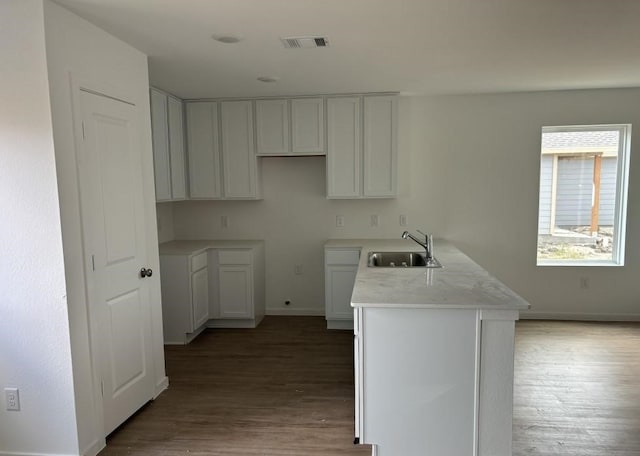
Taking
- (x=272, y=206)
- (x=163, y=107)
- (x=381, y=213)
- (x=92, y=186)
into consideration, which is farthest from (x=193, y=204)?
(x=92, y=186)

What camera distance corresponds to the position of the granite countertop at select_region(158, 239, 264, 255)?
3.97 m

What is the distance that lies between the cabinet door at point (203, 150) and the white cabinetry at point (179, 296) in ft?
2.59

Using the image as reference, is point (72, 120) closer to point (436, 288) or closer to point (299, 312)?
point (436, 288)

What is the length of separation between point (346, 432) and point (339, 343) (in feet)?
4.69

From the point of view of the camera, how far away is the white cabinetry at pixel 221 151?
14.1ft

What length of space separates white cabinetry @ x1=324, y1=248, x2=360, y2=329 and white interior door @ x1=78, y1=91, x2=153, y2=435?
72.7 inches

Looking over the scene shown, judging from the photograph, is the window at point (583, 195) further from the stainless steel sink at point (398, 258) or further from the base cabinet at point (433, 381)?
the base cabinet at point (433, 381)

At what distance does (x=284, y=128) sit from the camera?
4.27 metres

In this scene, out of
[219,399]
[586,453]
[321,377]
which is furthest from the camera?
[321,377]

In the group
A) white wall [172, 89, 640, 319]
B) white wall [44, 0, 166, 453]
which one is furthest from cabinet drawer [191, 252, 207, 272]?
white wall [44, 0, 166, 453]

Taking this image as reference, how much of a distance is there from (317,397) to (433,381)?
3.47ft

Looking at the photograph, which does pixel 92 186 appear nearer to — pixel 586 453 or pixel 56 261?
pixel 56 261

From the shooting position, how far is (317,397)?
290 centimetres

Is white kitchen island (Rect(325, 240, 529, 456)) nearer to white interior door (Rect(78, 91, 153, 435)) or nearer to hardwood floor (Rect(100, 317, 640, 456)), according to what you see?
hardwood floor (Rect(100, 317, 640, 456))
